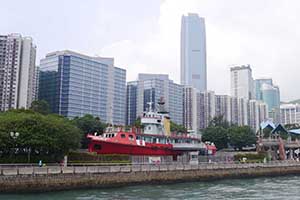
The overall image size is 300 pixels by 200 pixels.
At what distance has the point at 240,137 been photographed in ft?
358

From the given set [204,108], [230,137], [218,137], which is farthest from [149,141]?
[204,108]

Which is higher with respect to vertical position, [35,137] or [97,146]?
[35,137]

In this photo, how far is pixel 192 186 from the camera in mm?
46000

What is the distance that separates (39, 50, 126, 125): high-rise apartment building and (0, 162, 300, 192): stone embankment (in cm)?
9931

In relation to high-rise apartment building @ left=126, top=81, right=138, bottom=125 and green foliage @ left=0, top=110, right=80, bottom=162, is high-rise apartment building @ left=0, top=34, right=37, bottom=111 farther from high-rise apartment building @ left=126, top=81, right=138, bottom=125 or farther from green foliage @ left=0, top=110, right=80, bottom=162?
green foliage @ left=0, top=110, right=80, bottom=162

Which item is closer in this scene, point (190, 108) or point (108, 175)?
point (108, 175)

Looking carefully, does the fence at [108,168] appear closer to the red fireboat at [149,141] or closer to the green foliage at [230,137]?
the red fireboat at [149,141]

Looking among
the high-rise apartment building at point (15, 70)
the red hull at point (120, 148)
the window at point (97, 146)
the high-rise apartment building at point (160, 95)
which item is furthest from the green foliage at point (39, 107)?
the high-rise apartment building at point (160, 95)

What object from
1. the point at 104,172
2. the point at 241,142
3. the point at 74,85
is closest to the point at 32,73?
the point at 74,85

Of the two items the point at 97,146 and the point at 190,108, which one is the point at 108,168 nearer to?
the point at 97,146

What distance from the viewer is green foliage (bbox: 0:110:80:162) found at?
143 ft

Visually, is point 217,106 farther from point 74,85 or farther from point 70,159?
point 70,159

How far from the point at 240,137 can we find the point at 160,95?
7977 centimetres

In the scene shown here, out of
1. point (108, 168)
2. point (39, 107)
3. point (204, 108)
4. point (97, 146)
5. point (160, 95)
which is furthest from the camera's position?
point (204, 108)
